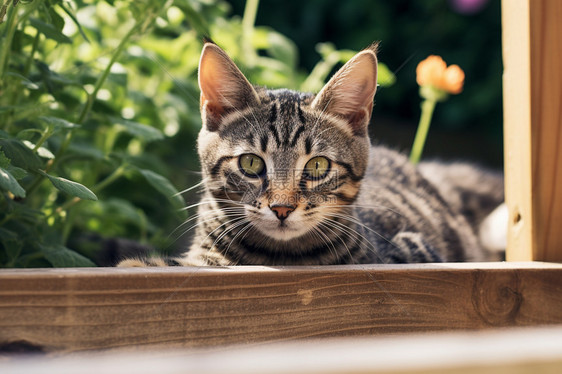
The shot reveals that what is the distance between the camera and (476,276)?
1.26 meters

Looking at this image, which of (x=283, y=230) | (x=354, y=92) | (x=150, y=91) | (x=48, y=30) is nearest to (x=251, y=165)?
(x=283, y=230)

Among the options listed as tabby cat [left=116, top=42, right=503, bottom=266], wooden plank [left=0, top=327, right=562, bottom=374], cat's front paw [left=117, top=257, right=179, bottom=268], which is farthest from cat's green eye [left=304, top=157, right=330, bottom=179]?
wooden plank [left=0, top=327, right=562, bottom=374]

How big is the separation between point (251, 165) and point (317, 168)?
17 cm

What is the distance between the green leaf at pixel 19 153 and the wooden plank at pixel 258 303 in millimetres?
315

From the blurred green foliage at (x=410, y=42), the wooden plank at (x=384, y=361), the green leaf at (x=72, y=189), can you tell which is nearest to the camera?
the wooden plank at (x=384, y=361)

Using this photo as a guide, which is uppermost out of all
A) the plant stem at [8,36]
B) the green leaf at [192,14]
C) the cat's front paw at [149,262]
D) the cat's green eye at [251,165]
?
the green leaf at [192,14]

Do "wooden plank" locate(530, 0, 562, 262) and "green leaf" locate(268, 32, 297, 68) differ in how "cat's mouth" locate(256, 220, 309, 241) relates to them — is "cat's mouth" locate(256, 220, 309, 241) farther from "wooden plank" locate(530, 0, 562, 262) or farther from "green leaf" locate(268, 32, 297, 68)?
"green leaf" locate(268, 32, 297, 68)

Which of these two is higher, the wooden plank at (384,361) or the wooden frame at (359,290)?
the wooden plank at (384,361)

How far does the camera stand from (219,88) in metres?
1.50

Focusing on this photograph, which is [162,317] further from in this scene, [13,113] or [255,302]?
[13,113]

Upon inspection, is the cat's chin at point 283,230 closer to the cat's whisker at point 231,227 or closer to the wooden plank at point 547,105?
the cat's whisker at point 231,227

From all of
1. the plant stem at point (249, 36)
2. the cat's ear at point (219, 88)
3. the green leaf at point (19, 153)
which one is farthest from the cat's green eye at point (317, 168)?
the plant stem at point (249, 36)

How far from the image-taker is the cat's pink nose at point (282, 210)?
52.4 inches

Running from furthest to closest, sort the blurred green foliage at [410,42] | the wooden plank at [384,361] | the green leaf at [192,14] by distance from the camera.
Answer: the blurred green foliage at [410,42] → the green leaf at [192,14] → the wooden plank at [384,361]
